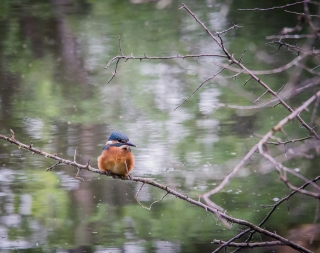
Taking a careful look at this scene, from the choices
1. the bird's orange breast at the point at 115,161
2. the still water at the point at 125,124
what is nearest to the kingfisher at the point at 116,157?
the bird's orange breast at the point at 115,161

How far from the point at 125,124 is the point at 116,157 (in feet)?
8.68

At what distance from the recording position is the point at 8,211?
4066 millimetres

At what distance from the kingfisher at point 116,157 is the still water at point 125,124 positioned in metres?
0.58

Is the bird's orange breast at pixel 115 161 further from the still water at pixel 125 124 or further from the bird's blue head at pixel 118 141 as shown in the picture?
the still water at pixel 125 124

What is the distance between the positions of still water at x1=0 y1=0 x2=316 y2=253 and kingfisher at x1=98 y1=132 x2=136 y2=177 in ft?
1.92

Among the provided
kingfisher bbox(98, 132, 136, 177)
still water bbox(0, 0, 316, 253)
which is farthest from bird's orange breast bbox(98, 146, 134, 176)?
still water bbox(0, 0, 316, 253)

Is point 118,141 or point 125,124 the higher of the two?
point 118,141

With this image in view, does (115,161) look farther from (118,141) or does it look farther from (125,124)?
(125,124)

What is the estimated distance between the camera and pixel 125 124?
566 centimetres

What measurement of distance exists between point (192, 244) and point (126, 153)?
2.77 feet

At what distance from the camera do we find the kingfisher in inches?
119

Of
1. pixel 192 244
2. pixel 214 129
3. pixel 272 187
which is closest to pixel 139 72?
pixel 214 129

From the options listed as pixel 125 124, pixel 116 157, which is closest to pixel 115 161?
pixel 116 157

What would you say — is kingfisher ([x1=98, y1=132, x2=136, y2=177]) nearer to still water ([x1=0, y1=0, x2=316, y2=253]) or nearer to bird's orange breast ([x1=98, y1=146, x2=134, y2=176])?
bird's orange breast ([x1=98, y1=146, x2=134, y2=176])
